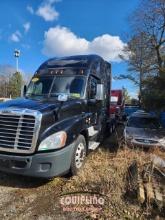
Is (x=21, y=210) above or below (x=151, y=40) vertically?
below

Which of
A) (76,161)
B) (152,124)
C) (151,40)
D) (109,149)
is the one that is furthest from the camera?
(151,40)

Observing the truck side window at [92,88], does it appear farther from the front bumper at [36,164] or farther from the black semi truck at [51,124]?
the front bumper at [36,164]

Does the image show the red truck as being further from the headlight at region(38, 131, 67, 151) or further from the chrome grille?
the chrome grille

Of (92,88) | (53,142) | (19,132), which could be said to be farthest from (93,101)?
(19,132)

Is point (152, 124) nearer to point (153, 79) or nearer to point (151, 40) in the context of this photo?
point (153, 79)

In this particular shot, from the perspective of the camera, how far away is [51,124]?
5836 mm

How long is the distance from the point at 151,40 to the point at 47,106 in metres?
26.0

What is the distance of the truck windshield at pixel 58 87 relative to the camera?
7336 millimetres

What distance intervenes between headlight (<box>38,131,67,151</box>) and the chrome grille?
0.18 meters

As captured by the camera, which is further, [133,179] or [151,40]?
[151,40]

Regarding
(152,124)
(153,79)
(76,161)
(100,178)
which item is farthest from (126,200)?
(153,79)

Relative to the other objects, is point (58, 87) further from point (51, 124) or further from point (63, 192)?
point (63, 192)

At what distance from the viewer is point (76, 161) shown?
21.1 feet

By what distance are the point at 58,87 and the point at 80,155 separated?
79.0 inches
